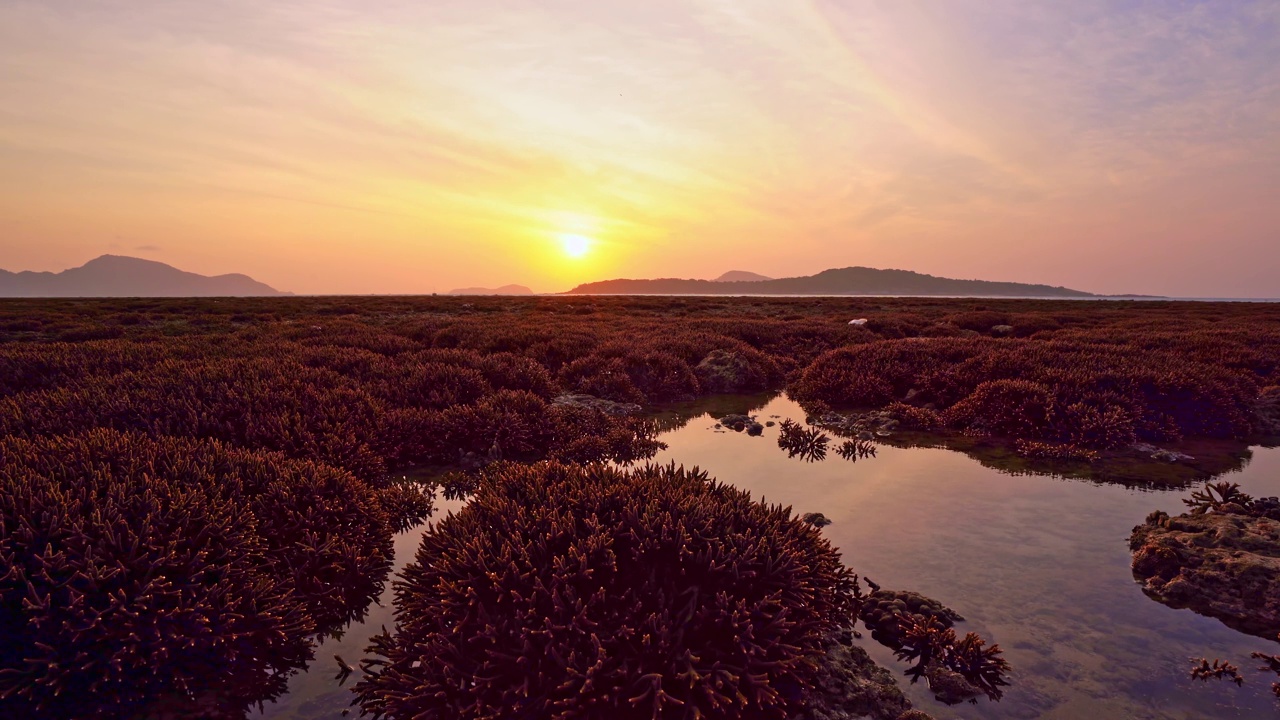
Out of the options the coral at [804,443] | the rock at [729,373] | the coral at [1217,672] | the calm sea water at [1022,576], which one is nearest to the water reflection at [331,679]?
the calm sea water at [1022,576]

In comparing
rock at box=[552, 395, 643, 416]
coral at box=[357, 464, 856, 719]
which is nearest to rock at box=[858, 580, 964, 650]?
coral at box=[357, 464, 856, 719]

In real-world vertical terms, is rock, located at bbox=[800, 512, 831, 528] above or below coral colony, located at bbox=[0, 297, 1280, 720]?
below

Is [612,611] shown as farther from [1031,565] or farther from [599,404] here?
[599,404]

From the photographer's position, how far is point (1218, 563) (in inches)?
183

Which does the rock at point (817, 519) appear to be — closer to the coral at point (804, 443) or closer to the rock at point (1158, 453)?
the coral at point (804, 443)

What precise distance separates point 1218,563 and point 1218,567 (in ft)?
0.15

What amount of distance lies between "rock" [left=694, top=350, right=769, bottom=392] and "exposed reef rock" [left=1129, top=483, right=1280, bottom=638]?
10.1m

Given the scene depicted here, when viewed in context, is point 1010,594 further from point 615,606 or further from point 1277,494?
point 1277,494

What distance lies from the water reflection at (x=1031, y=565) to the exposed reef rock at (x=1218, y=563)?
0.58 feet

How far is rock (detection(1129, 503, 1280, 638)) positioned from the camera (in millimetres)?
4223

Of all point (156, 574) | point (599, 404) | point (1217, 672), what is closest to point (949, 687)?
point (1217, 672)

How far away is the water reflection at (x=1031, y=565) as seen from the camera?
3.38 metres

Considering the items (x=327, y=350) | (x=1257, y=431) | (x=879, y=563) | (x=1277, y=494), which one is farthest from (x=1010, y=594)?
(x=327, y=350)

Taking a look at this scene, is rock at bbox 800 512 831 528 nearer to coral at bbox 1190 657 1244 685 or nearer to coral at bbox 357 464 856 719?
coral at bbox 357 464 856 719
